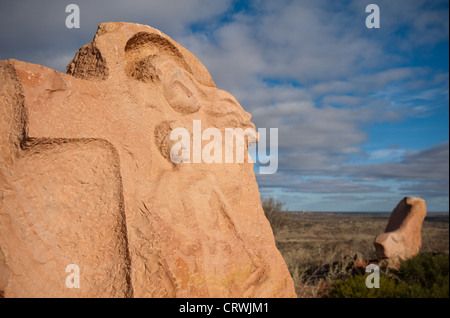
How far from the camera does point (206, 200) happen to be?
2650 millimetres

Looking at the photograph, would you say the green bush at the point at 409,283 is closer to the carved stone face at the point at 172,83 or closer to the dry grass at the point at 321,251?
the dry grass at the point at 321,251

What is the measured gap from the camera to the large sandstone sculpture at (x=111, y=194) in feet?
6.81

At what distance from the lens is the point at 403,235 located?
10289 mm

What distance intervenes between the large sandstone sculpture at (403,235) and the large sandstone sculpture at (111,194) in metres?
8.41

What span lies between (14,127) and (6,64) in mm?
414

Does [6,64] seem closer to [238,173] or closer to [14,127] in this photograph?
[14,127]

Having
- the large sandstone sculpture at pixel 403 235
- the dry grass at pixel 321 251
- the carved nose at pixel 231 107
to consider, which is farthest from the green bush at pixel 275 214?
the carved nose at pixel 231 107

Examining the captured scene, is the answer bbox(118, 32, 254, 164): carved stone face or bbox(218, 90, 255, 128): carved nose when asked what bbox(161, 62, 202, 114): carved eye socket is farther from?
bbox(218, 90, 255, 128): carved nose

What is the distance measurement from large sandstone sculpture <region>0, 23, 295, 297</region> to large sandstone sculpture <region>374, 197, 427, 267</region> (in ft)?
27.6

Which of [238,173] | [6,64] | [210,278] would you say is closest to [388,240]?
[238,173]

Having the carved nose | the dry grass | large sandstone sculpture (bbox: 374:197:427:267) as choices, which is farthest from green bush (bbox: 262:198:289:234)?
the carved nose

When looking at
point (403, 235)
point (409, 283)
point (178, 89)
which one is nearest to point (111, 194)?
point (178, 89)

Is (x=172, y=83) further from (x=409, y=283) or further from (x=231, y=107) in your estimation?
(x=409, y=283)
